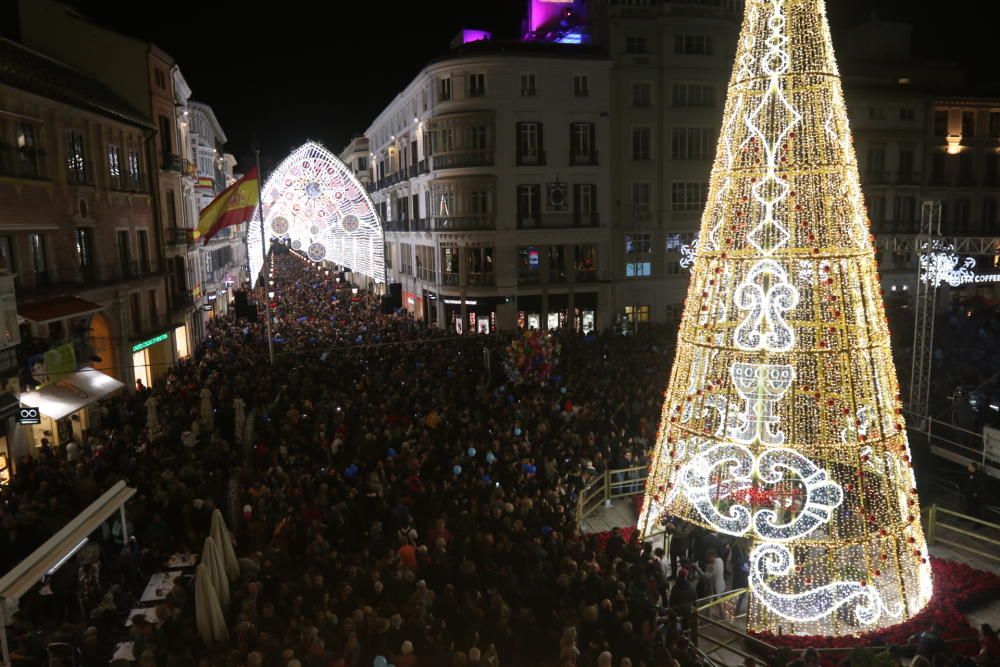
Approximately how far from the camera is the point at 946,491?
54.3 ft

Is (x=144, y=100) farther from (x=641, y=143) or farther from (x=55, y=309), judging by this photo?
(x=641, y=143)

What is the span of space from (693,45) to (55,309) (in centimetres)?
3110

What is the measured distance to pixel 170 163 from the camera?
1256 inches

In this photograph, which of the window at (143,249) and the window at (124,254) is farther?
the window at (143,249)

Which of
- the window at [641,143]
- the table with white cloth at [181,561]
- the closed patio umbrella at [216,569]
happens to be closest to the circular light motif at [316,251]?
the table with white cloth at [181,561]

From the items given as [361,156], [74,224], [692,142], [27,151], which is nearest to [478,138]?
[692,142]

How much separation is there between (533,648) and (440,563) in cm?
198

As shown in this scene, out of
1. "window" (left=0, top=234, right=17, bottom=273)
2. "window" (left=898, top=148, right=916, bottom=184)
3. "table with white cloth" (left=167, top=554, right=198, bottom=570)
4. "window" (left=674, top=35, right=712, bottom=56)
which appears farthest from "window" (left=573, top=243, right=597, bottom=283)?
"table with white cloth" (left=167, top=554, right=198, bottom=570)

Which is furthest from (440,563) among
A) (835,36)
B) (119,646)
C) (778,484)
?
(835,36)

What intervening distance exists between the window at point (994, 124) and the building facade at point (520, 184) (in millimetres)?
23495

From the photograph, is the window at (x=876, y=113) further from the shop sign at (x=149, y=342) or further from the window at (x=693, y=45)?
the shop sign at (x=149, y=342)

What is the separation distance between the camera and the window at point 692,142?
37.6m

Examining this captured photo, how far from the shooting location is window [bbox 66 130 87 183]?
21.9 metres

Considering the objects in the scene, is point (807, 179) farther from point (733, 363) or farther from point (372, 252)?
point (372, 252)
